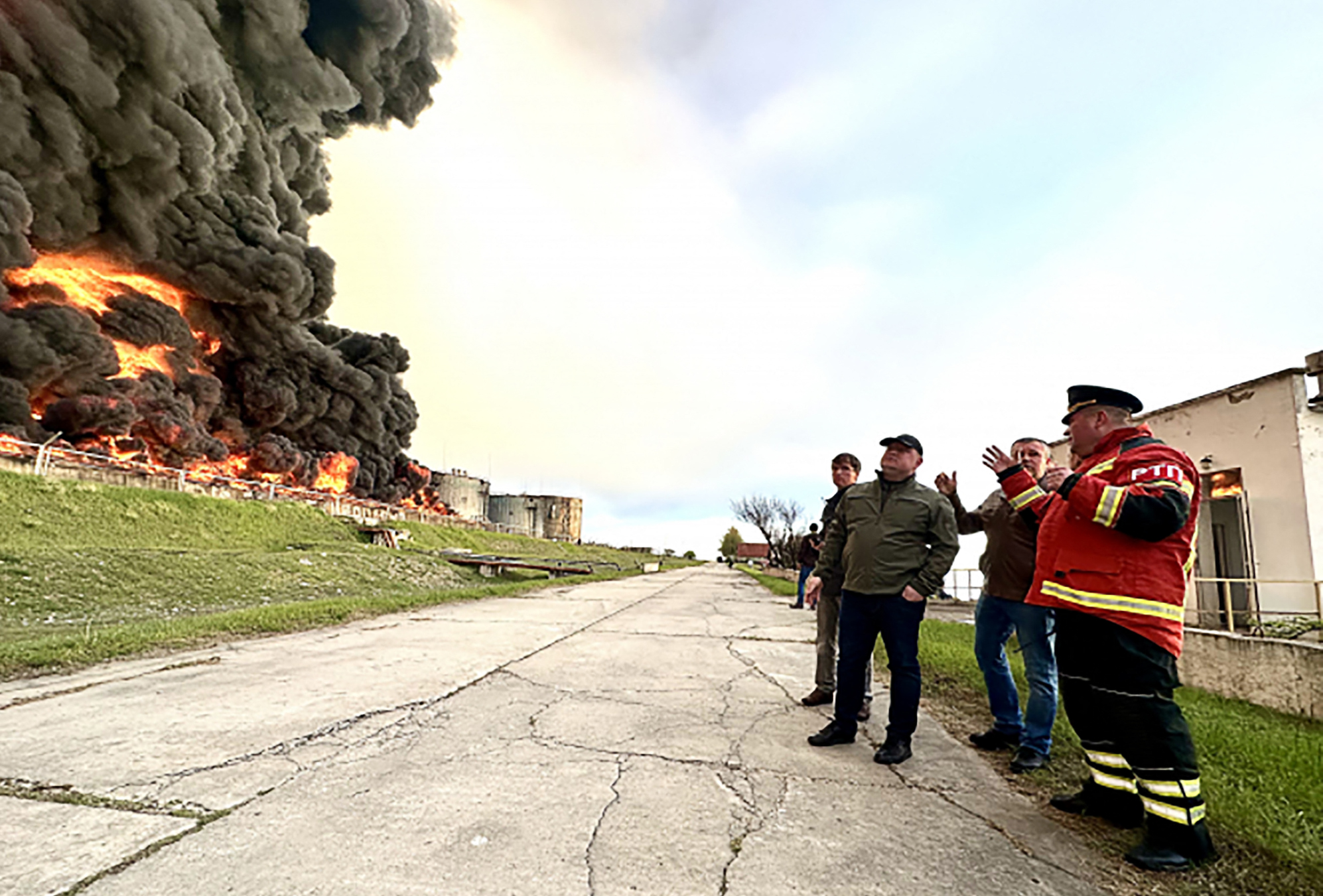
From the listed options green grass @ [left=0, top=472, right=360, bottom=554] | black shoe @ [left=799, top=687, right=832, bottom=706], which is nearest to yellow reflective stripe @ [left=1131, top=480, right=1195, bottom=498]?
black shoe @ [left=799, top=687, right=832, bottom=706]

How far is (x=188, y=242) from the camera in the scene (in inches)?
1516

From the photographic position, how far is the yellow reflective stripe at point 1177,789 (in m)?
2.38

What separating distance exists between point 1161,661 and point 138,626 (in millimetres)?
9117

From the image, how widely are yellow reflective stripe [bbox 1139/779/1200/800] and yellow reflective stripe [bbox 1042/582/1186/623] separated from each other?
597 mm

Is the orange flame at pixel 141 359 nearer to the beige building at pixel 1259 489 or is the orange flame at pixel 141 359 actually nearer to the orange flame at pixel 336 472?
the orange flame at pixel 336 472

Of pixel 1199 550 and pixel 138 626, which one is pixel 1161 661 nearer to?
pixel 138 626

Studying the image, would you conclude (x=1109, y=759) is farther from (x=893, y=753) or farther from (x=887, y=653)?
(x=887, y=653)

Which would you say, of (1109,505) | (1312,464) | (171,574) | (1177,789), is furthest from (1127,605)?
(171,574)

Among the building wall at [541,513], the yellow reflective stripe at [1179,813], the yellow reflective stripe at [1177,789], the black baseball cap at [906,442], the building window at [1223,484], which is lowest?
the yellow reflective stripe at [1179,813]

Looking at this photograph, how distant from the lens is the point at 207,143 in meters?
34.4

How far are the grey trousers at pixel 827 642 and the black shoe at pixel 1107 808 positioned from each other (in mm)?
1968

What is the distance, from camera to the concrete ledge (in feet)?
16.7

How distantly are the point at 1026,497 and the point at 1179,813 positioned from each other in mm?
1346

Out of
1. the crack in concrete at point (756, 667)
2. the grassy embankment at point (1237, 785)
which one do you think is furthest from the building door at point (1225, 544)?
the crack in concrete at point (756, 667)
